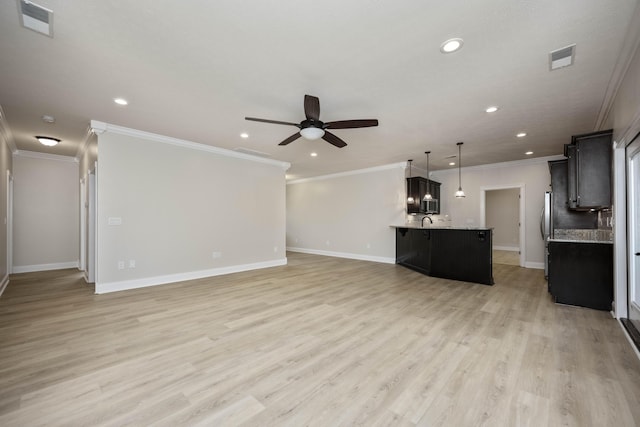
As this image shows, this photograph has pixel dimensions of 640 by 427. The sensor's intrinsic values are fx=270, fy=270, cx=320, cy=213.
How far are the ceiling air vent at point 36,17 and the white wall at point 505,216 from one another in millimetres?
11309

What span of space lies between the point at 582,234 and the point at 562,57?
368cm

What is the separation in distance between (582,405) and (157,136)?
6.21m

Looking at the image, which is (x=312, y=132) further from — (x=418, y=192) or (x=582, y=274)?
(x=418, y=192)

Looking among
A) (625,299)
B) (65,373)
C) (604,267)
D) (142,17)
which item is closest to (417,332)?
(625,299)

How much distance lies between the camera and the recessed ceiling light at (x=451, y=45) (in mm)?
2256

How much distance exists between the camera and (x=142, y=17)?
202cm

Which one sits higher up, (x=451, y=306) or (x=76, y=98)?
(x=76, y=98)

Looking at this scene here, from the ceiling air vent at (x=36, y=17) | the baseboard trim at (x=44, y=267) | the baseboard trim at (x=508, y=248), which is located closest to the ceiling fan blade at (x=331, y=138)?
the ceiling air vent at (x=36, y=17)

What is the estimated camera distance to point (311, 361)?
7.56 feet

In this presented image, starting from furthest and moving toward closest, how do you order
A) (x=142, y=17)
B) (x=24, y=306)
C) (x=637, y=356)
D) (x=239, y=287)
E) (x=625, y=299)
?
1. (x=239, y=287)
2. (x=24, y=306)
3. (x=625, y=299)
4. (x=637, y=356)
5. (x=142, y=17)

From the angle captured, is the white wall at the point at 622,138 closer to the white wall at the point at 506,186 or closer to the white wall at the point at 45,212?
the white wall at the point at 506,186

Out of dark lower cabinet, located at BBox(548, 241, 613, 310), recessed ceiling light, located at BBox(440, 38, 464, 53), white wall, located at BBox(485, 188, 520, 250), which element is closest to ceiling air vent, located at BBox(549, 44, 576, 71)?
recessed ceiling light, located at BBox(440, 38, 464, 53)

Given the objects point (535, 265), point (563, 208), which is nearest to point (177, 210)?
point (563, 208)

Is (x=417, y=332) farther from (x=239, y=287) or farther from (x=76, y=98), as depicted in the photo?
(x=76, y=98)
